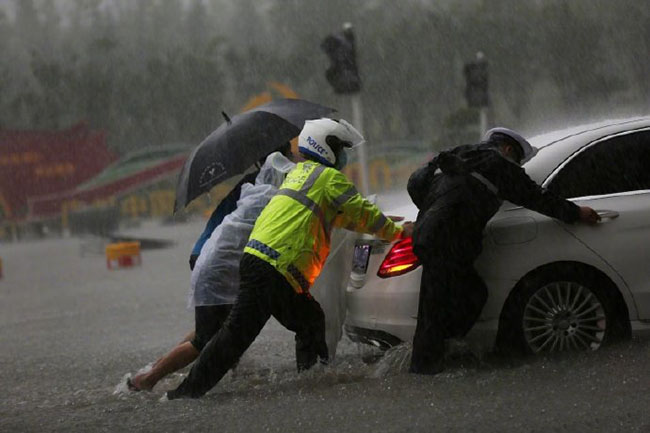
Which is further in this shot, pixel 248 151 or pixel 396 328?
pixel 248 151

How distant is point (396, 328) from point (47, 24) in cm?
8901

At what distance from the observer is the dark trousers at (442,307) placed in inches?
213

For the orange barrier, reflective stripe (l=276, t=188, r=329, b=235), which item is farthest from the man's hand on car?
the orange barrier

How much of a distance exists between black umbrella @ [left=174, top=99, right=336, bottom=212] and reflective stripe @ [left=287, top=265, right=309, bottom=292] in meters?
1.00

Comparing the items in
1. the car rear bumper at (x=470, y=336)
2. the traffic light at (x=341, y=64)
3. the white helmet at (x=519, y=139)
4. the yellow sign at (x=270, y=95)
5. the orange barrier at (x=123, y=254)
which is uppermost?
the yellow sign at (x=270, y=95)

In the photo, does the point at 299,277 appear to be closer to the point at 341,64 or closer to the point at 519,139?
the point at 519,139

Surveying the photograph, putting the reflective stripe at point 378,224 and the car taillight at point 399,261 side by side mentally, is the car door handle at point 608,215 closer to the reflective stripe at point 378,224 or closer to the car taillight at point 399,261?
the car taillight at point 399,261

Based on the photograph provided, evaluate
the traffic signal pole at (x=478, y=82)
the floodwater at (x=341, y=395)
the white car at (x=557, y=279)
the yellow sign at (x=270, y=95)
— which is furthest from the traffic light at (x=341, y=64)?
the yellow sign at (x=270, y=95)

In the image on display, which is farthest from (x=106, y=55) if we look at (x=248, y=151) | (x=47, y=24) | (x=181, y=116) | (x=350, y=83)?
(x=248, y=151)

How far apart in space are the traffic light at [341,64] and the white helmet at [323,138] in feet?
30.1

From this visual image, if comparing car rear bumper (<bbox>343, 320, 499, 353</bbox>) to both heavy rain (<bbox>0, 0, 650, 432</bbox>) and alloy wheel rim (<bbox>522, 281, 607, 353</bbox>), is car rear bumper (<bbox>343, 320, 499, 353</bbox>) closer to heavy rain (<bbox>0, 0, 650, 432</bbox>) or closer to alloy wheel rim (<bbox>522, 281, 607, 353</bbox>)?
heavy rain (<bbox>0, 0, 650, 432</bbox>)

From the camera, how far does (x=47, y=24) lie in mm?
89688

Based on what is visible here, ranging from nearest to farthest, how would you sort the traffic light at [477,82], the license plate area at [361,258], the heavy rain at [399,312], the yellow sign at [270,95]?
1. the heavy rain at [399,312]
2. the license plate area at [361,258]
3. the traffic light at [477,82]
4. the yellow sign at [270,95]

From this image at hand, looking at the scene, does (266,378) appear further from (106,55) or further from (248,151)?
(106,55)
